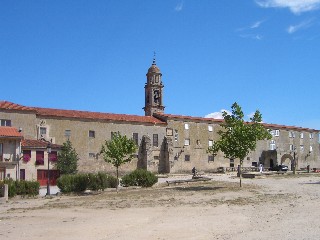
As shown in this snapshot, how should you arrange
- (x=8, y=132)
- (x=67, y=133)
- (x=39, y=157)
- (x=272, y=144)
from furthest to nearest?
(x=272, y=144) → (x=67, y=133) → (x=39, y=157) → (x=8, y=132)

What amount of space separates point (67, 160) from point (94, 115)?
954 cm

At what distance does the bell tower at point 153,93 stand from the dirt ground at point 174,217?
34.9 m

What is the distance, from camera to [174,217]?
1933cm

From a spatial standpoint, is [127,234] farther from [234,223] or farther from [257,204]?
[257,204]

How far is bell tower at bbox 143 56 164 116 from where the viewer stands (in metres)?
64.2

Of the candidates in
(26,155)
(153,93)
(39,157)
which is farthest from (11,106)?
(153,93)

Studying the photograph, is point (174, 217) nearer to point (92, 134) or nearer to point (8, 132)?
point (8, 132)

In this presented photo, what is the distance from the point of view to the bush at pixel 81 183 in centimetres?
3389

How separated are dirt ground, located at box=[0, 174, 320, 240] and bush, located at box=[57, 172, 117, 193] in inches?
166

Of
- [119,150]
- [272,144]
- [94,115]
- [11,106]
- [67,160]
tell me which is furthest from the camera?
[272,144]

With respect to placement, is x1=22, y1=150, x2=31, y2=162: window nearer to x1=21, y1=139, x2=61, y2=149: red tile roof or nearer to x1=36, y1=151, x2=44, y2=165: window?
x1=21, y1=139, x2=61, y2=149: red tile roof

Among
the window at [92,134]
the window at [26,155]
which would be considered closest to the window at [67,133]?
the window at [92,134]

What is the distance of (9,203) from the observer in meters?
28.4

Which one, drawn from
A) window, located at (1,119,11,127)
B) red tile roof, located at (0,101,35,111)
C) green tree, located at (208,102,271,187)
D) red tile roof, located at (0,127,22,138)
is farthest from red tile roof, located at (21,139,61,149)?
green tree, located at (208,102,271,187)
